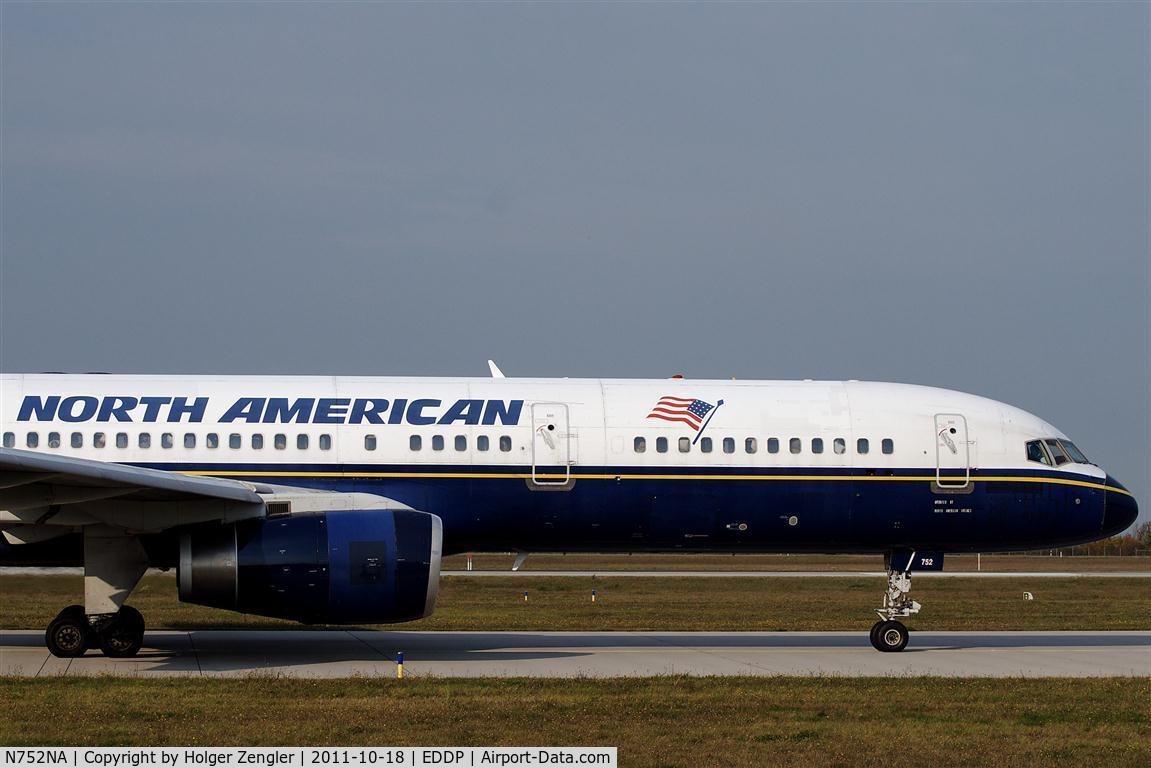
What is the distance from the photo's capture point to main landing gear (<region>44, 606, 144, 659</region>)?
64.6ft

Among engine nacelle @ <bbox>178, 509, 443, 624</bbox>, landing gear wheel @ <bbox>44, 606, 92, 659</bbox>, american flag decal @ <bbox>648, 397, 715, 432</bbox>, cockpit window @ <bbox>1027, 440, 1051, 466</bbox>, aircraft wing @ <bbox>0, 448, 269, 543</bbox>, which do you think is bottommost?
landing gear wheel @ <bbox>44, 606, 92, 659</bbox>

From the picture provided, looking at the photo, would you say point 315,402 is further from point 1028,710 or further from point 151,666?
point 1028,710

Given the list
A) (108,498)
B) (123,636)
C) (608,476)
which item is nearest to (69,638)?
(123,636)

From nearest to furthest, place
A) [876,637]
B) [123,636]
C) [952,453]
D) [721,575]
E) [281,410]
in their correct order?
[123,636] → [281,410] → [952,453] → [876,637] → [721,575]

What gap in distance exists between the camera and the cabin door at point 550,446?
21.3 metres

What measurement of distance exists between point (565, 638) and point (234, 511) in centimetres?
831

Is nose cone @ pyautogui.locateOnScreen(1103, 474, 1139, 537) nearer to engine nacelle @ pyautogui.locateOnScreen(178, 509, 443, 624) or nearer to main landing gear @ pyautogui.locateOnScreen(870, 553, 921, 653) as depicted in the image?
main landing gear @ pyautogui.locateOnScreen(870, 553, 921, 653)

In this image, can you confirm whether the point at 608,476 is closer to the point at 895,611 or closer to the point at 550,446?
the point at 550,446

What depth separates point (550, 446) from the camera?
21438mm

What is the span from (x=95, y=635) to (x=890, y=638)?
12385 millimetres

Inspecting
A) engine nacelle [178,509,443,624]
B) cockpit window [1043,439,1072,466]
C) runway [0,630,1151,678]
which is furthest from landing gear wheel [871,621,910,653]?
engine nacelle [178,509,443,624]

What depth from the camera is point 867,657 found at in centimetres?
2191

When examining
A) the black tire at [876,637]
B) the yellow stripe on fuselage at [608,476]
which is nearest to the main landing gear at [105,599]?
the yellow stripe on fuselage at [608,476]

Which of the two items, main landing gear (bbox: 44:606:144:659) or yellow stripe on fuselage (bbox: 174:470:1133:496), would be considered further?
yellow stripe on fuselage (bbox: 174:470:1133:496)
